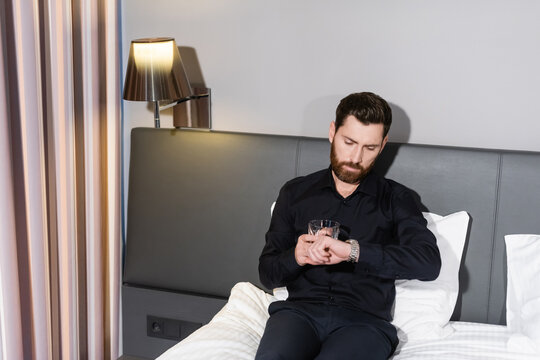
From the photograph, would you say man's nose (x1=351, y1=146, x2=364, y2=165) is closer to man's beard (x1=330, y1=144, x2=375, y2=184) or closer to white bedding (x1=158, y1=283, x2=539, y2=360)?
man's beard (x1=330, y1=144, x2=375, y2=184)

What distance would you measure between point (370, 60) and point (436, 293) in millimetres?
940

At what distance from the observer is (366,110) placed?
2.11 meters

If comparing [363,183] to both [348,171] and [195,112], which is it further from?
[195,112]

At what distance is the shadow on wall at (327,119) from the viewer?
251 cm

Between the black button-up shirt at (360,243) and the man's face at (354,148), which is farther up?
the man's face at (354,148)

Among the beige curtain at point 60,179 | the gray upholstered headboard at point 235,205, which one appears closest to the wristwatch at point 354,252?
the gray upholstered headboard at point 235,205

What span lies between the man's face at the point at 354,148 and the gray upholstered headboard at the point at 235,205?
0.92 ft

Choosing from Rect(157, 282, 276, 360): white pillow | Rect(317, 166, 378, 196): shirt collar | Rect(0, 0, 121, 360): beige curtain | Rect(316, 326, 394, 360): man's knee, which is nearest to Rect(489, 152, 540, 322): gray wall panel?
Rect(317, 166, 378, 196): shirt collar

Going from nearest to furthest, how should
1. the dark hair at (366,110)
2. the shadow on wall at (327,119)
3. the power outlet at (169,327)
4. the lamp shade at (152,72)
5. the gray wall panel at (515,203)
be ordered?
the dark hair at (366,110)
the gray wall panel at (515,203)
the lamp shade at (152,72)
the shadow on wall at (327,119)
the power outlet at (169,327)

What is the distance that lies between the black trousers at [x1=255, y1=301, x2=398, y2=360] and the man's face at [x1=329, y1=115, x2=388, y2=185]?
461mm

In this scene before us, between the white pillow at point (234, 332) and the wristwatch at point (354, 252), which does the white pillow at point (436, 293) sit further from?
the white pillow at point (234, 332)

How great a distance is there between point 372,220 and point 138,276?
112 centimetres

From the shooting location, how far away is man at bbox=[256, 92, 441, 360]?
1.96 meters

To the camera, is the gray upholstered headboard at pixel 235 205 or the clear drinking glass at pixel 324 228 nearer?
the clear drinking glass at pixel 324 228
